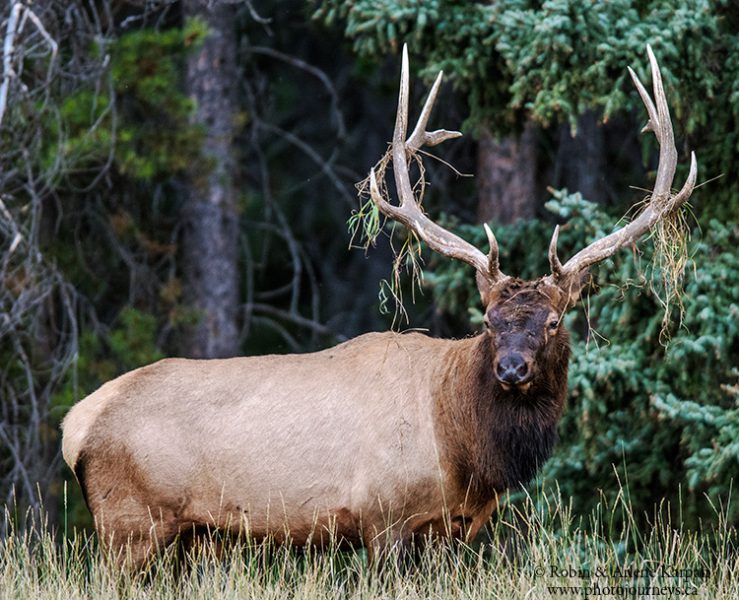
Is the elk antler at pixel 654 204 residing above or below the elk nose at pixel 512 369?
above

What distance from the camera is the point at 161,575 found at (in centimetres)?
689

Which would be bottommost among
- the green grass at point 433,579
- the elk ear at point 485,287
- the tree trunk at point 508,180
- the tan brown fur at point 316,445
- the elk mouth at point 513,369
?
the green grass at point 433,579

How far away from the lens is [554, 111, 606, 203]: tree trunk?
1153 centimetres

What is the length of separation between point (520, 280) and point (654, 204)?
875 mm

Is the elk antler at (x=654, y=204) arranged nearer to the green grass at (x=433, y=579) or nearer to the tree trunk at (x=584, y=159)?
the green grass at (x=433, y=579)

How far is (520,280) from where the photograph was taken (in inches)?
261

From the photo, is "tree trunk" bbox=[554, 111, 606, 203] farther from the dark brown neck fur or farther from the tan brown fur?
the dark brown neck fur

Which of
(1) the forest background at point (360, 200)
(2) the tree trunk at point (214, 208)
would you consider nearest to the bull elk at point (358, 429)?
(1) the forest background at point (360, 200)

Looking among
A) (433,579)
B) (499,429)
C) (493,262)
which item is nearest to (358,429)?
(499,429)

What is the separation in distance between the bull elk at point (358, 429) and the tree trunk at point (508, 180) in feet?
10.8

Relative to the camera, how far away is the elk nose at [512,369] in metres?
6.18

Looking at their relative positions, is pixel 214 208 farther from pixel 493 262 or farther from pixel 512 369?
pixel 512 369

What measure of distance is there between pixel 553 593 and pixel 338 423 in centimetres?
156

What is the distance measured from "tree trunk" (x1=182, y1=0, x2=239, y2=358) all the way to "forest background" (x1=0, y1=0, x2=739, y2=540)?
20 mm
